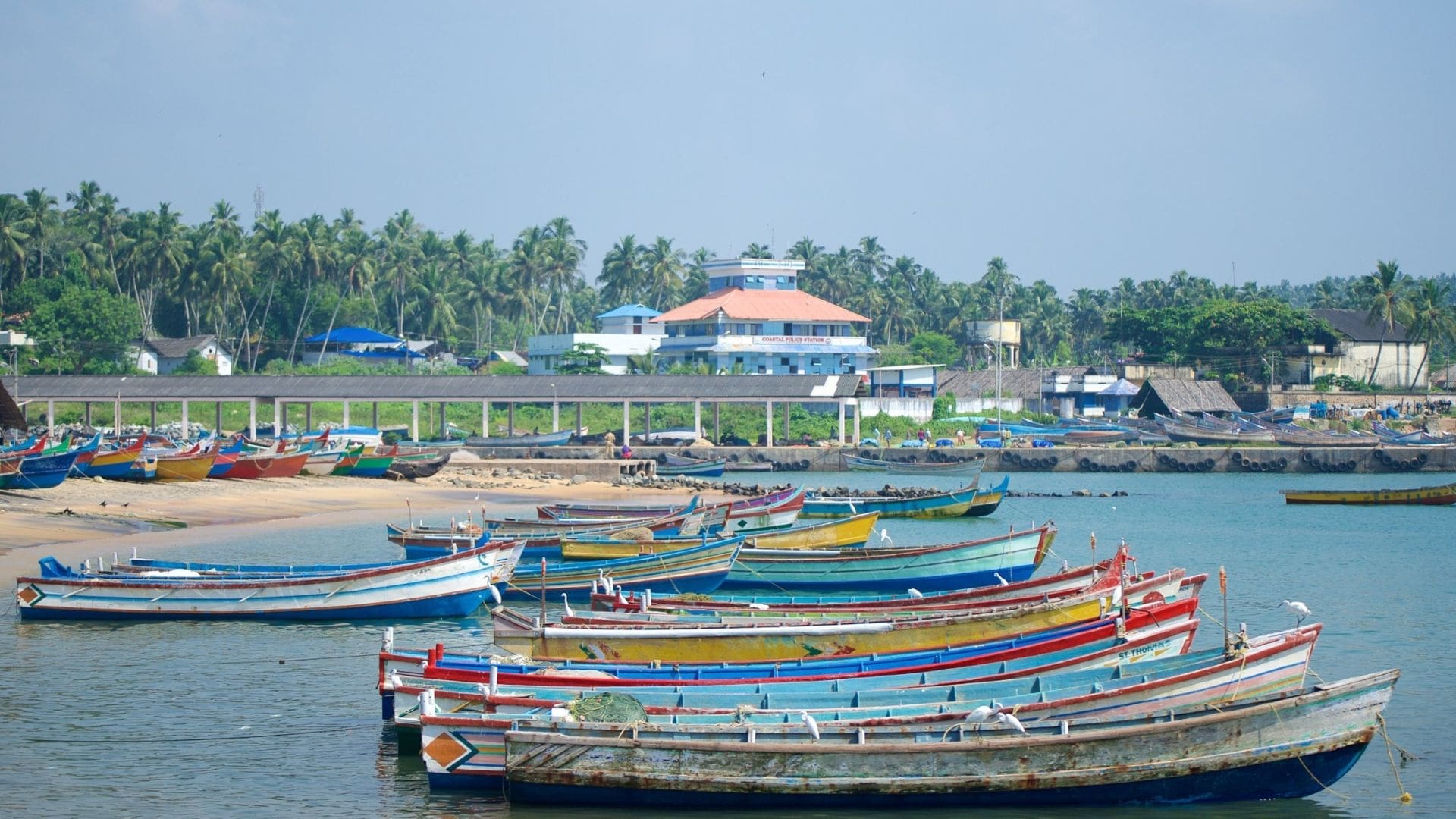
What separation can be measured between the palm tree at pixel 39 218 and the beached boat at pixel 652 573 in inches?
2840

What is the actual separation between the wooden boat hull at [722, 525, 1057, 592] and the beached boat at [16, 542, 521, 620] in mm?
5860

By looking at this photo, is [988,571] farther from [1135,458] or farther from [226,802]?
[1135,458]

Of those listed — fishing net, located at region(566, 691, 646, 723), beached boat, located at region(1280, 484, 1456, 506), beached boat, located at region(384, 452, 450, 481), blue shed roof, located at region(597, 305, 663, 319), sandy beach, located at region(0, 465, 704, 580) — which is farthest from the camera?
blue shed roof, located at region(597, 305, 663, 319)

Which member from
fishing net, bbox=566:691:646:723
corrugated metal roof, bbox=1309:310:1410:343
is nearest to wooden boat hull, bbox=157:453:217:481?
fishing net, bbox=566:691:646:723

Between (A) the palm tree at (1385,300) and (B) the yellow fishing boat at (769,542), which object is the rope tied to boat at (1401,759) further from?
(A) the palm tree at (1385,300)

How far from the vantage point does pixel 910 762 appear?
13133mm

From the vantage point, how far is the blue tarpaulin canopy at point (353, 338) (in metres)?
89.9

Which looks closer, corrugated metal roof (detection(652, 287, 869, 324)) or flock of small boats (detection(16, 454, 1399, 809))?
flock of small boats (detection(16, 454, 1399, 809))

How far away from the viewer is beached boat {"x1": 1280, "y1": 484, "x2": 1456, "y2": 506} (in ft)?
162

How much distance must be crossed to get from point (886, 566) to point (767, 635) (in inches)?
374

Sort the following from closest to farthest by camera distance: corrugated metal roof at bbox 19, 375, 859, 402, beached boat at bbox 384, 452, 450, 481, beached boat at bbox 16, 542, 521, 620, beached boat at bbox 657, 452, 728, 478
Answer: beached boat at bbox 16, 542, 521, 620
beached boat at bbox 384, 452, 450, 481
beached boat at bbox 657, 452, 728, 478
corrugated metal roof at bbox 19, 375, 859, 402

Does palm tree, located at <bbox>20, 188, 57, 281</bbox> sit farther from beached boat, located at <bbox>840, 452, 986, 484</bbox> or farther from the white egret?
the white egret

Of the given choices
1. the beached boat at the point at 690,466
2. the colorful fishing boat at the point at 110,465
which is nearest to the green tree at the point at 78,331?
the beached boat at the point at 690,466

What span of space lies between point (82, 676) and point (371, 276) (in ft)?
253
